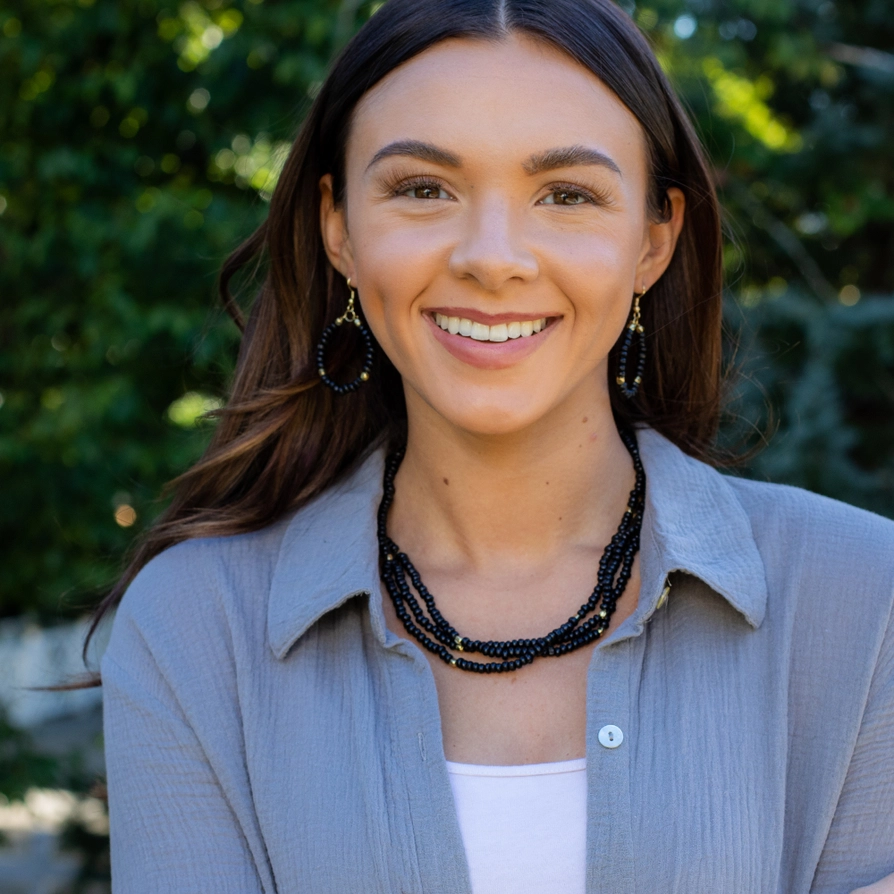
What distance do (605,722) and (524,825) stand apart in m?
0.20

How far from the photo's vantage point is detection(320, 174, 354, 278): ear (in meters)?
2.37

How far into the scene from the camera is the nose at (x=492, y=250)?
196 cm

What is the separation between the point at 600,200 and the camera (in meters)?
2.07

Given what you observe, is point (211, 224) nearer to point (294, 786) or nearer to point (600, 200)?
point (600, 200)

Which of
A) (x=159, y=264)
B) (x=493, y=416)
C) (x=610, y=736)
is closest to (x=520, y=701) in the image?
(x=610, y=736)

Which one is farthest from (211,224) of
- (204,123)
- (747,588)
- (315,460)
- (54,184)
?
(747,588)

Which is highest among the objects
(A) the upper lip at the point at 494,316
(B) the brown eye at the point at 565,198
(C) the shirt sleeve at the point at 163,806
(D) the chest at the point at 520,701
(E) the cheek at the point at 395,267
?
(B) the brown eye at the point at 565,198

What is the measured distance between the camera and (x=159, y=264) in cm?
376

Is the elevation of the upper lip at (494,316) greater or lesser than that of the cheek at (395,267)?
lesser

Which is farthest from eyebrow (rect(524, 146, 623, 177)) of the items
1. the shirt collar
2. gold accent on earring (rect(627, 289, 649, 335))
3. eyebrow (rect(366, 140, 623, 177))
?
the shirt collar

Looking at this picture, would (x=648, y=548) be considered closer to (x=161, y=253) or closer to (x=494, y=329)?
(x=494, y=329)

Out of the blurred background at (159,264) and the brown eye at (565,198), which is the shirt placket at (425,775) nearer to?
the brown eye at (565,198)

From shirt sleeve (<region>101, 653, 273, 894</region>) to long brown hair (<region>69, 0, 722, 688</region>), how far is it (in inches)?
11.6

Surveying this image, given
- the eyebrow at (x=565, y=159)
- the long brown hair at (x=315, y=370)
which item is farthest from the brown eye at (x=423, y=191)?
the long brown hair at (x=315, y=370)
